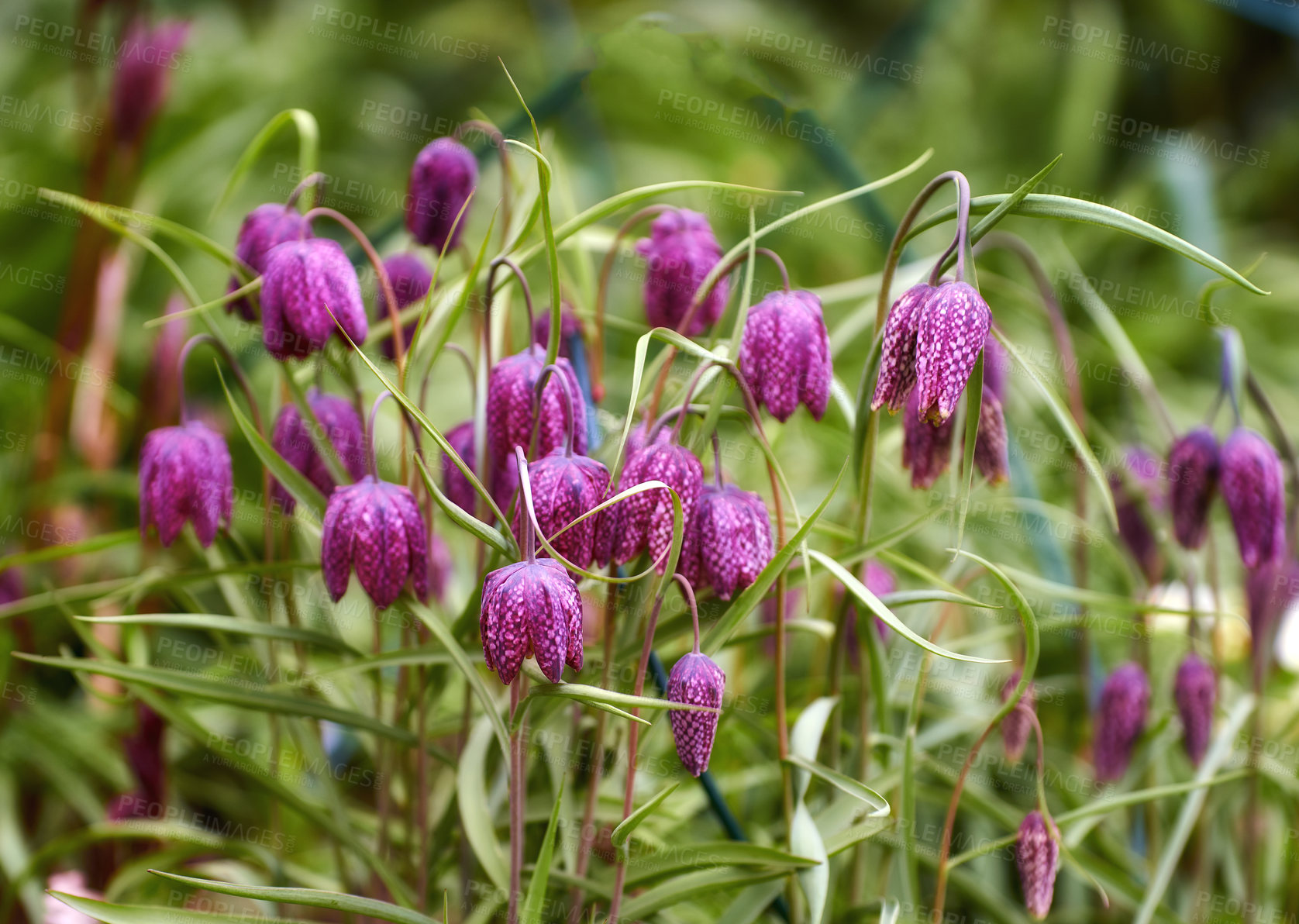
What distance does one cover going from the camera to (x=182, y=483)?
91cm

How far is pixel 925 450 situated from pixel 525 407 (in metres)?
0.33

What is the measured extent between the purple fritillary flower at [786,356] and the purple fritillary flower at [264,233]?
374mm

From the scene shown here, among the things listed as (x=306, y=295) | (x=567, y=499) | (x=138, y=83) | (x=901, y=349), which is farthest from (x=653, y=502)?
(x=138, y=83)

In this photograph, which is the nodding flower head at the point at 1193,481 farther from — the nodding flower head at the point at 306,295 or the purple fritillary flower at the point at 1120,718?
the nodding flower head at the point at 306,295

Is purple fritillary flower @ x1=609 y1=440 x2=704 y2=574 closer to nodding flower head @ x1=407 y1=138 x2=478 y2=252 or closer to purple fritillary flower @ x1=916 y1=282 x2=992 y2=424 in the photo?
purple fritillary flower @ x1=916 y1=282 x2=992 y2=424

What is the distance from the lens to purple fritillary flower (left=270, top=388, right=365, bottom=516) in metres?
0.94

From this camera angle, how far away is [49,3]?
3.45 metres

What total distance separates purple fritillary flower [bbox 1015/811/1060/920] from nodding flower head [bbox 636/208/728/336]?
0.50m

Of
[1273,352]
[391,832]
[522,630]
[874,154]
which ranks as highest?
[874,154]

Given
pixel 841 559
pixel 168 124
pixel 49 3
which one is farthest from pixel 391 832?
pixel 49 3

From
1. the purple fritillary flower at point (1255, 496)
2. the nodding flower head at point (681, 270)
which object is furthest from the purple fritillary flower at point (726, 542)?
the purple fritillary flower at point (1255, 496)

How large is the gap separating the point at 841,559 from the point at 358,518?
0.36 metres

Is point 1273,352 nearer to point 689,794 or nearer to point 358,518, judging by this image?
point 689,794

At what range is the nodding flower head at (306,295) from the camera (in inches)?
31.8
